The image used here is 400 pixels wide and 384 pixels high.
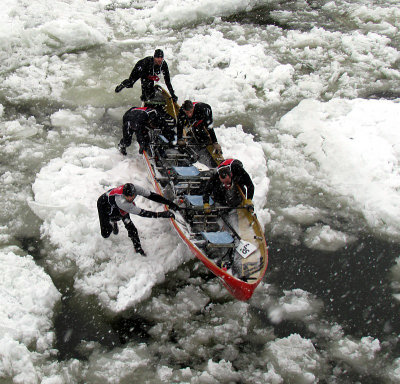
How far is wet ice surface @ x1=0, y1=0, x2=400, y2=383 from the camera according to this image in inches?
212

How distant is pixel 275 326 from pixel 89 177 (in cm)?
437

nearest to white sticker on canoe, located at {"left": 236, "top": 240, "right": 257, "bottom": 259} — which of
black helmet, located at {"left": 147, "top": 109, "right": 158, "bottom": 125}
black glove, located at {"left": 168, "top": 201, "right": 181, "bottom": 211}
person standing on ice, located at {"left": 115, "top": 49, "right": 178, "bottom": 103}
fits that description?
black glove, located at {"left": 168, "top": 201, "right": 181, "bottom": 211}

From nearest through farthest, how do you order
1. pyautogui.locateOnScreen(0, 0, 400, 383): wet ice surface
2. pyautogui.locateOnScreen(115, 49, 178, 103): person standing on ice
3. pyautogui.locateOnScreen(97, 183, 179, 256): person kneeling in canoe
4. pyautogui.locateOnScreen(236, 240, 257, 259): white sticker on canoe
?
pyautogui.locateOnScreen(0, 0, 400, 383): wet ice surface < pyautogui.locateOnScreen(97, 183, 179, 256): person kneeling in canoe < pyautogui.locateOnScreen(236, 240, 257, 259): white sticker on canoe < pyautogui.locateOnScreen(115, 49, 178, 103): person standing on ice

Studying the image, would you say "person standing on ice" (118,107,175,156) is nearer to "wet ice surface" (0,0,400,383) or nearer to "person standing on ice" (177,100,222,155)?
"person standing on ice" (177,100,222,155)

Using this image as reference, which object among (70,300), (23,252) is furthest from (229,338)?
(23,252)

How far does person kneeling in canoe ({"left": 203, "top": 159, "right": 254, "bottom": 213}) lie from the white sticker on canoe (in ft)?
1.97

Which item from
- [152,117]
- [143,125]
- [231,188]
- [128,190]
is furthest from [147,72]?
[128,190]

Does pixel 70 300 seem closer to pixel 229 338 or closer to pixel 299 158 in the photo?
pixel 229 338

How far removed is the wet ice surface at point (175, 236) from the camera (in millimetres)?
5379

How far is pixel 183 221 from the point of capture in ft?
21.6

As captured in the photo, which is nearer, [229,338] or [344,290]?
[229,338]

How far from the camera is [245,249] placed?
609 cm

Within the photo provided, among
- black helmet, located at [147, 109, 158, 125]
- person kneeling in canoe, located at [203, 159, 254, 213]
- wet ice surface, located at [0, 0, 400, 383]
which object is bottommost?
wet ice surface, located at [0, 0, 400, 383]

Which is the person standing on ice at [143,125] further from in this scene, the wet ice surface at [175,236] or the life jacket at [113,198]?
the life jacket at [113,198]
